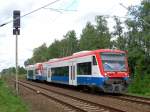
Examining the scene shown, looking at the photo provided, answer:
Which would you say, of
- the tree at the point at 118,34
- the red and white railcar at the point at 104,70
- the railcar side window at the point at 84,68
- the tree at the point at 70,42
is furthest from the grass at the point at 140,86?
the tree at the point at 70,42

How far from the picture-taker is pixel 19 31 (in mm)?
29969

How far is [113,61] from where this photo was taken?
32.6m

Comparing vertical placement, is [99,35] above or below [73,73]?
above

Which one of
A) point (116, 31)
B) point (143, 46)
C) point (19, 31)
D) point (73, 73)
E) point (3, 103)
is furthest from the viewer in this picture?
point (116, 31)

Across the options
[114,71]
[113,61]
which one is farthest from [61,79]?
[114,71]

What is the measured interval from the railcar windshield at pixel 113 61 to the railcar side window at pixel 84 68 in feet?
4.27

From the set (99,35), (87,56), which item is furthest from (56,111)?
(99,35)

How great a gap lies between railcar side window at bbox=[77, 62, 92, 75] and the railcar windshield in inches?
51.2

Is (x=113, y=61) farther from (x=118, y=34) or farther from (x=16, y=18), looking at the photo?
(x=118, y=34)

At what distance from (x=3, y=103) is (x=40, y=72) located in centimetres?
3967

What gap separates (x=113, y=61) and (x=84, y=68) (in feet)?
9.54

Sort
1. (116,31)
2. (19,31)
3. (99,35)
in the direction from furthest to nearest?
(99,35), (116,31), (19,31)

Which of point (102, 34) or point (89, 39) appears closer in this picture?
point (89, 39)

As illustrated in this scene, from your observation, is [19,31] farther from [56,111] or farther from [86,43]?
[86,43]
